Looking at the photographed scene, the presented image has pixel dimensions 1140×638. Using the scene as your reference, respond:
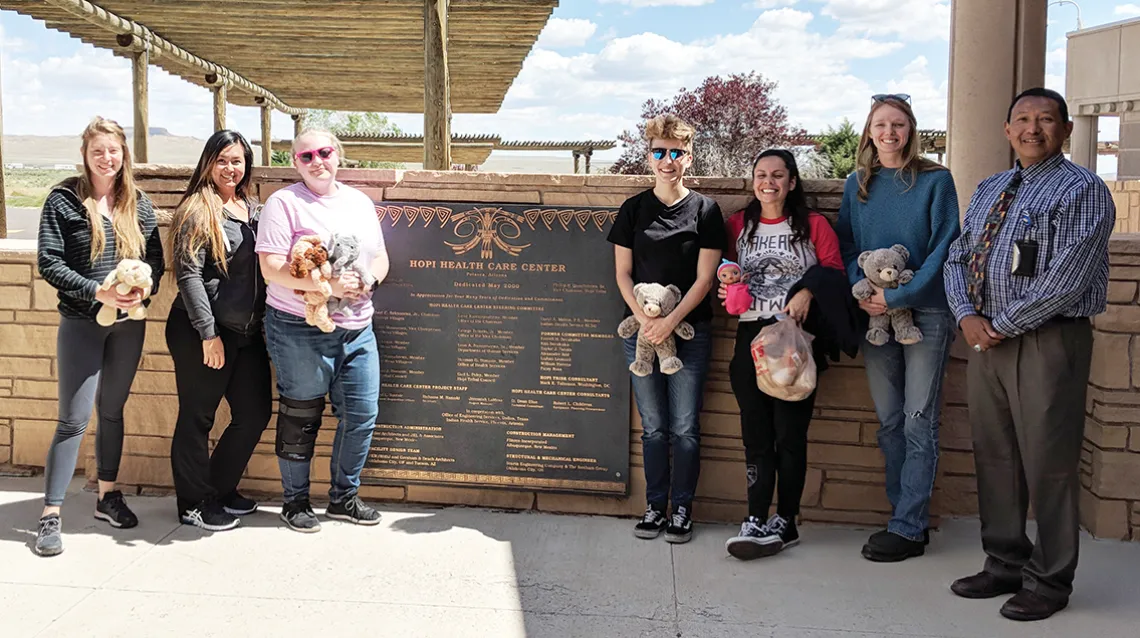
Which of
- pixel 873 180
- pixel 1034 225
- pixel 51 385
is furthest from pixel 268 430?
pixel 1034 225

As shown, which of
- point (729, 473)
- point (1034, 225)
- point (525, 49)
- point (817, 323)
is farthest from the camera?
point (525, 49)

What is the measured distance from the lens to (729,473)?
447 centimetres

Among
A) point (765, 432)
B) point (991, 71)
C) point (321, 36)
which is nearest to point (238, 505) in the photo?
point (765, 432)

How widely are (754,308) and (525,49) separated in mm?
6366

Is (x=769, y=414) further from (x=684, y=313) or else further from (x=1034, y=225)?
(x=1034, y=225)

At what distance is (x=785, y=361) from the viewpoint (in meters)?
3.76

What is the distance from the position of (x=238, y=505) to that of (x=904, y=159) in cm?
343

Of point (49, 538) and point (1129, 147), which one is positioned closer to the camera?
point (49, 538)

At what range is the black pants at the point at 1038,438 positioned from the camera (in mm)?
3361

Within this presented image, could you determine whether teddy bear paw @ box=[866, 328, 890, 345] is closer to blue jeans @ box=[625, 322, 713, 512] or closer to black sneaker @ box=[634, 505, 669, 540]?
blue jeans @ box=[625, 322, 713, 512]

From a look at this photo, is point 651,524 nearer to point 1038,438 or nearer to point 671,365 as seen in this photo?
point 671,365

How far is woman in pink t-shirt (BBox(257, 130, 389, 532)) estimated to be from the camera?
3.99 meters

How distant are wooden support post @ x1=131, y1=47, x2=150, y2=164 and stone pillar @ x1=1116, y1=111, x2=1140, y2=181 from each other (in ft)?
46.8

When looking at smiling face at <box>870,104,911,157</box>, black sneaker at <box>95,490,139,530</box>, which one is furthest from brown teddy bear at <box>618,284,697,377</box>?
black sneaker at <box>95,490,139,530</box>
